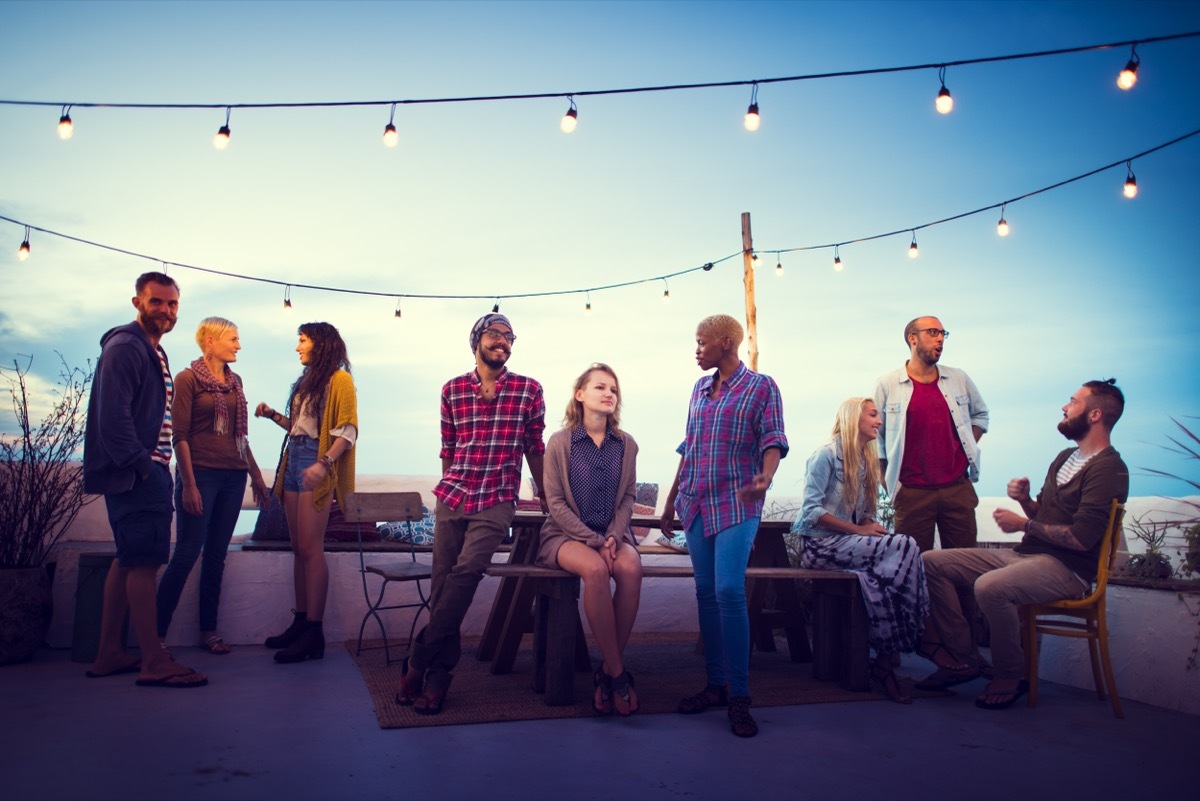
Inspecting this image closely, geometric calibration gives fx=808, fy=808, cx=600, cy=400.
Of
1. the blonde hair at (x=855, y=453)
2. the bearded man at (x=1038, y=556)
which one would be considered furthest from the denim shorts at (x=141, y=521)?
the bearded man at (x=1038, y=556)

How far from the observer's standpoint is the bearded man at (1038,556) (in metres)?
3.73

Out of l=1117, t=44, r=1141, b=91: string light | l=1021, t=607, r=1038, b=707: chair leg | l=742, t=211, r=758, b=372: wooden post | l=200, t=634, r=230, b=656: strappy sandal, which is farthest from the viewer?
l=742, t=211, r=758, b=372: wooden post

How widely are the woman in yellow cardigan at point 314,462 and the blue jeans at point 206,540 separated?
291mm

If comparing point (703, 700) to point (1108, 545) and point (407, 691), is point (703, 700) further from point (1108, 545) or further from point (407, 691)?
point (1108, 545)

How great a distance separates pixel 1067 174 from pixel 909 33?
72.0 inches

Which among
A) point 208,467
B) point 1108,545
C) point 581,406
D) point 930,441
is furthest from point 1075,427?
point 208,467

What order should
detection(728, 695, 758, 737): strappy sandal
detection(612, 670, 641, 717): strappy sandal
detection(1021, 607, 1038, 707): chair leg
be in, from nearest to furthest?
detection(728, 695, 758, 737): strappy sandal
detection(612, 670, 641, 717): strappy sandal
detection(1021, 607, 1038, 707): chair leg

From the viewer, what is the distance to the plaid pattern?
342 cm

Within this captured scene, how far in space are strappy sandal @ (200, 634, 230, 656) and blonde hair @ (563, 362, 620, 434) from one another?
2.48 meters

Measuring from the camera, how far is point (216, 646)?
15.2ft

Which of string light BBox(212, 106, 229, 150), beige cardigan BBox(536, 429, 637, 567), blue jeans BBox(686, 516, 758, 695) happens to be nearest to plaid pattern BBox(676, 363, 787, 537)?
blue jeans BBox(686, 516, 758, 695)

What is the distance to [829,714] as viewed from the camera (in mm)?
3621

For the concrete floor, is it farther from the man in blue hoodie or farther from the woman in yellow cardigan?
Answer: the woman in yellow cardigan

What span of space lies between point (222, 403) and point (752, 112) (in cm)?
385
